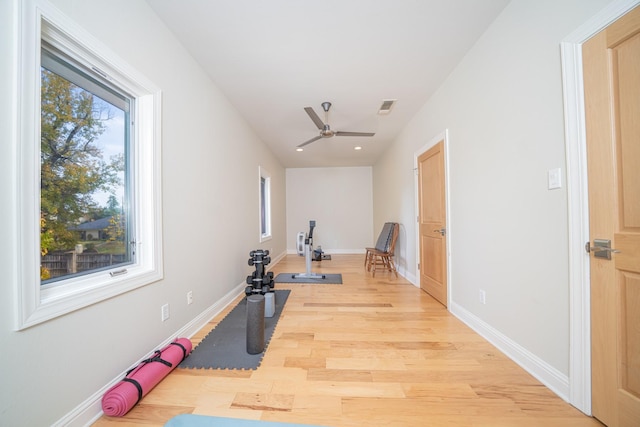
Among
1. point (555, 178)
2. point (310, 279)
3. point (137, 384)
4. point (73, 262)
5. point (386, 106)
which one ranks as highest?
point (386, 106)

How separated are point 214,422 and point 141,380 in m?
0.54

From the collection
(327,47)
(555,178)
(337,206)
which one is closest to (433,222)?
(555,178)

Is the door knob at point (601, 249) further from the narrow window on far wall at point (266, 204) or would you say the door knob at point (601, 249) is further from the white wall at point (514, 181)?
the narrow window on far wall at point (266, 204)

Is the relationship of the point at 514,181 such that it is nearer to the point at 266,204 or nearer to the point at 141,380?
the point at 141,380

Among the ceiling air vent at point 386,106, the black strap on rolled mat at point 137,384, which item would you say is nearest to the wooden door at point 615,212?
the ceiling air vent at point 386,106

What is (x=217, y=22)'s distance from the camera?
6.11ft

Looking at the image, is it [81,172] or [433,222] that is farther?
[433,222]

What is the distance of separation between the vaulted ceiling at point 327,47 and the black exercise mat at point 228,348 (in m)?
2.66

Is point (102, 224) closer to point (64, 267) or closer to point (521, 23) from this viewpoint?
point (64, 267)

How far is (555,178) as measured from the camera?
141 cm

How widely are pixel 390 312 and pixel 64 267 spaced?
107 inches

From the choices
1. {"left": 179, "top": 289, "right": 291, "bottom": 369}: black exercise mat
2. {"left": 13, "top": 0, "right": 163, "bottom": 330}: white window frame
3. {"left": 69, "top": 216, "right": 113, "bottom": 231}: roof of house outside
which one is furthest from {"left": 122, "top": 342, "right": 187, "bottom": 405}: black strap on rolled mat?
{"left": 69, "top": 216, "right": 113, "bottom": 231}: roof of house outside

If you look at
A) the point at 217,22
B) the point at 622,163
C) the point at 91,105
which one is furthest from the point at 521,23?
the point at 91,105

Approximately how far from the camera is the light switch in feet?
4.54
